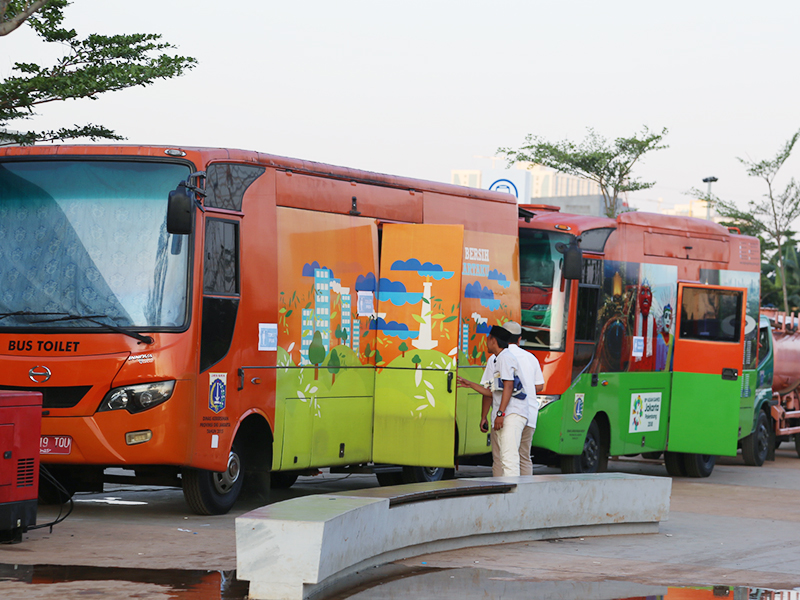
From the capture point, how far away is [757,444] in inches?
794

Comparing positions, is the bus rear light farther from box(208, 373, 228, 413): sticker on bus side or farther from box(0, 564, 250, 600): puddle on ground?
box(0, 564, 250, 600): puddle on ground

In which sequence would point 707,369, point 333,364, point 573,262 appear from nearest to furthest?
1. point 333,364
2. point 573,262
3. point 707,369

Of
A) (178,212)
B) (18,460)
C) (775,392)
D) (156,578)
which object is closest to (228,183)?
(178,212)

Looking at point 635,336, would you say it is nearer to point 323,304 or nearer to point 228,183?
point 323,304

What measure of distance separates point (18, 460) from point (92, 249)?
2066mm

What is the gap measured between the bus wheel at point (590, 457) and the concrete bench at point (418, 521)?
374 centimetres

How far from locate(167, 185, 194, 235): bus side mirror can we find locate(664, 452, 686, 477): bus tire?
9987mm

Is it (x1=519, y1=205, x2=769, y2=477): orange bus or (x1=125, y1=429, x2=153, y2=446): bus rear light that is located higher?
(x1=519, y1=205, x2=769, y2=477): orange bus

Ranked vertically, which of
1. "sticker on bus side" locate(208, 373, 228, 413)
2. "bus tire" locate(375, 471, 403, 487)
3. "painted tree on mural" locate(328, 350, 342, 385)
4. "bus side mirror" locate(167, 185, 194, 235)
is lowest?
"bus tire" locate(375, 471, 403, 487)

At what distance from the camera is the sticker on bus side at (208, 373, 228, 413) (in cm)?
1022

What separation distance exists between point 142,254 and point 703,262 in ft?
32.0

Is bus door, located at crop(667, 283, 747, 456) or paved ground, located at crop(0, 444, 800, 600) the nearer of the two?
paved ground, located at crop(0, 444, 800, 600)

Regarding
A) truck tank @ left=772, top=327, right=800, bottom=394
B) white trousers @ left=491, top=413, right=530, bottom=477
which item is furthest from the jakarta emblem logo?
truck tank @ left=772, top=327, right=800, bottom=394

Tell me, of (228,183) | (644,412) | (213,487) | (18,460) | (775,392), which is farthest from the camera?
(775,392)
